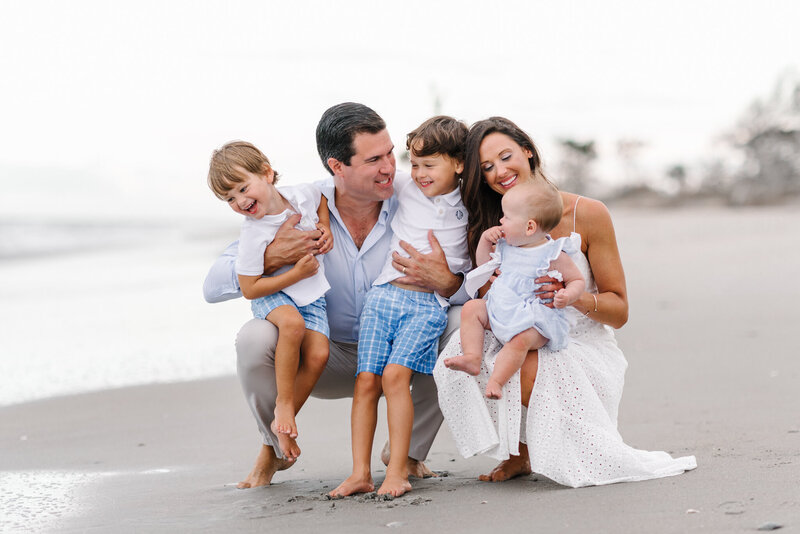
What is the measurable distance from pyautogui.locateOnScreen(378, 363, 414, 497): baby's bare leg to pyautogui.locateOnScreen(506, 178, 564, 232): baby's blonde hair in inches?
29.2

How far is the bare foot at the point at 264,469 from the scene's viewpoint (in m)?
3.68

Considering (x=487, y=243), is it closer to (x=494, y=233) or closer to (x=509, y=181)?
(x=494, y=233)

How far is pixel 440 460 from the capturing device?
414cm

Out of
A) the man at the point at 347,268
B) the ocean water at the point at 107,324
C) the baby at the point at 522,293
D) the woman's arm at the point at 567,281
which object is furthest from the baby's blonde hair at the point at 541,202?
the ocean water at the point at 107,324

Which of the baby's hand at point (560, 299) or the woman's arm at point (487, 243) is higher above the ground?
the woman's arm at point (487, 243)

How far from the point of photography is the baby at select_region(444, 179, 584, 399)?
3244 mm

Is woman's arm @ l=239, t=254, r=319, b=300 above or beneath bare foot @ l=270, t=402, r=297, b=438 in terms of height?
above

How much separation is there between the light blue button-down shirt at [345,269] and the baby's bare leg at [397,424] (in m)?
0.68

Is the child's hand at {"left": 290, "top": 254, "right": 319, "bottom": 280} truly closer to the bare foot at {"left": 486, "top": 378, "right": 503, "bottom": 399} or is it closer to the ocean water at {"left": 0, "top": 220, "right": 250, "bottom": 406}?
the bare foot at {"left": 486, "top": 378, "right": 503, "bottom": 399}

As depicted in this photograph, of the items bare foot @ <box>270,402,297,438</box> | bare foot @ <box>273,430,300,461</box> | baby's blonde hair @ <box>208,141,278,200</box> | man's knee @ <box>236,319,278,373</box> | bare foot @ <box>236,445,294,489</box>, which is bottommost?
bare foot @ <box>236,445,294,489</box>

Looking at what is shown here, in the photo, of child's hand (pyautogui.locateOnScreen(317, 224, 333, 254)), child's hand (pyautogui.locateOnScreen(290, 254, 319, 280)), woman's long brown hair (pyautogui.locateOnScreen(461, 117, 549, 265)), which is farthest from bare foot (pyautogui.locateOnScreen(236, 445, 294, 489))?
woman's long brown hair (pyautogui.locateOnScreen(461, 117, 549, 265))

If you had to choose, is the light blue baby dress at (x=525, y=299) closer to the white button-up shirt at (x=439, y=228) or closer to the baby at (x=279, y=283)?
the white button-up shirt at (x=439, y=228)

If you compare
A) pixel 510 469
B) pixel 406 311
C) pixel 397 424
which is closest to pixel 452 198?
pixel 406 311

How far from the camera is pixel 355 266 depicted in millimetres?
3986
